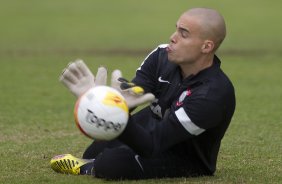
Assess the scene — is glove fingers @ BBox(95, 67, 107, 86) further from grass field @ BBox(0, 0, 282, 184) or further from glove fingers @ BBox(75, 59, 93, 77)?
grass field @ BBox(0, 0, 282, 184)

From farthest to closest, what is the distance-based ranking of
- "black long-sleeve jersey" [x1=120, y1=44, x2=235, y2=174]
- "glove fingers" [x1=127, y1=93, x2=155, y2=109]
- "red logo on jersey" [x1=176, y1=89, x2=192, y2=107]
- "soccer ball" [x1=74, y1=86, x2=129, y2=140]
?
1. "red logo on jersey" [x1=176, y1=89, x2=192, y2=107]
2. "black long-sleeve jersey" [x1=120, y1=44, x2=235, y2=174]
3. "glove fingers" [x1=127, y1=93, x2=155, y2=109]
4. "soccer ball" [x1=74, y1=86, x2=129, y2=140]

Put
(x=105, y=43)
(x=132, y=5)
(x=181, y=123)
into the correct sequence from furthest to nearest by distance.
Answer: (x=132, y=5), (x=105, y=43), (x=181, y=123)

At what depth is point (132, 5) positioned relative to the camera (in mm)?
37219

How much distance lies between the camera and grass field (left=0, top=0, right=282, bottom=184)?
8.79 meters

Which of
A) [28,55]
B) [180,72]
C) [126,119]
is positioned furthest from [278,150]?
[28,55]

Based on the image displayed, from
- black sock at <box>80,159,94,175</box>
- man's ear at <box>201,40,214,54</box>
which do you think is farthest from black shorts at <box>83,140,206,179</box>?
man's ear at <box>201,40,214,54</box>

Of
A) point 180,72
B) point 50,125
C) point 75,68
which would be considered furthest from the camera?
point 50,125

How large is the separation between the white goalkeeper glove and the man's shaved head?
93 cm

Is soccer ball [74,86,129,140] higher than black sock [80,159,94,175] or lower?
higher

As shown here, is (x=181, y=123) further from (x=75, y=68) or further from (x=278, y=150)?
(x=278, y=150)

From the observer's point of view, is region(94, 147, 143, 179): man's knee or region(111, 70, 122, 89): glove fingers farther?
region(94, 147, 143, 179): man's knee

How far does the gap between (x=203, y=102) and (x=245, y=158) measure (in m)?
1.84

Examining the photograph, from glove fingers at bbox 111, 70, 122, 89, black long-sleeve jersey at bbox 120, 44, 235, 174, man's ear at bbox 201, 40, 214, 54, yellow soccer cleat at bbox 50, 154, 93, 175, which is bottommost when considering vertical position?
yellow soccer cleat at bbox 50, 154, 93, 175

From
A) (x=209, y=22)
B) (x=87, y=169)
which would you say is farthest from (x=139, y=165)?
(x=209, y=22)
